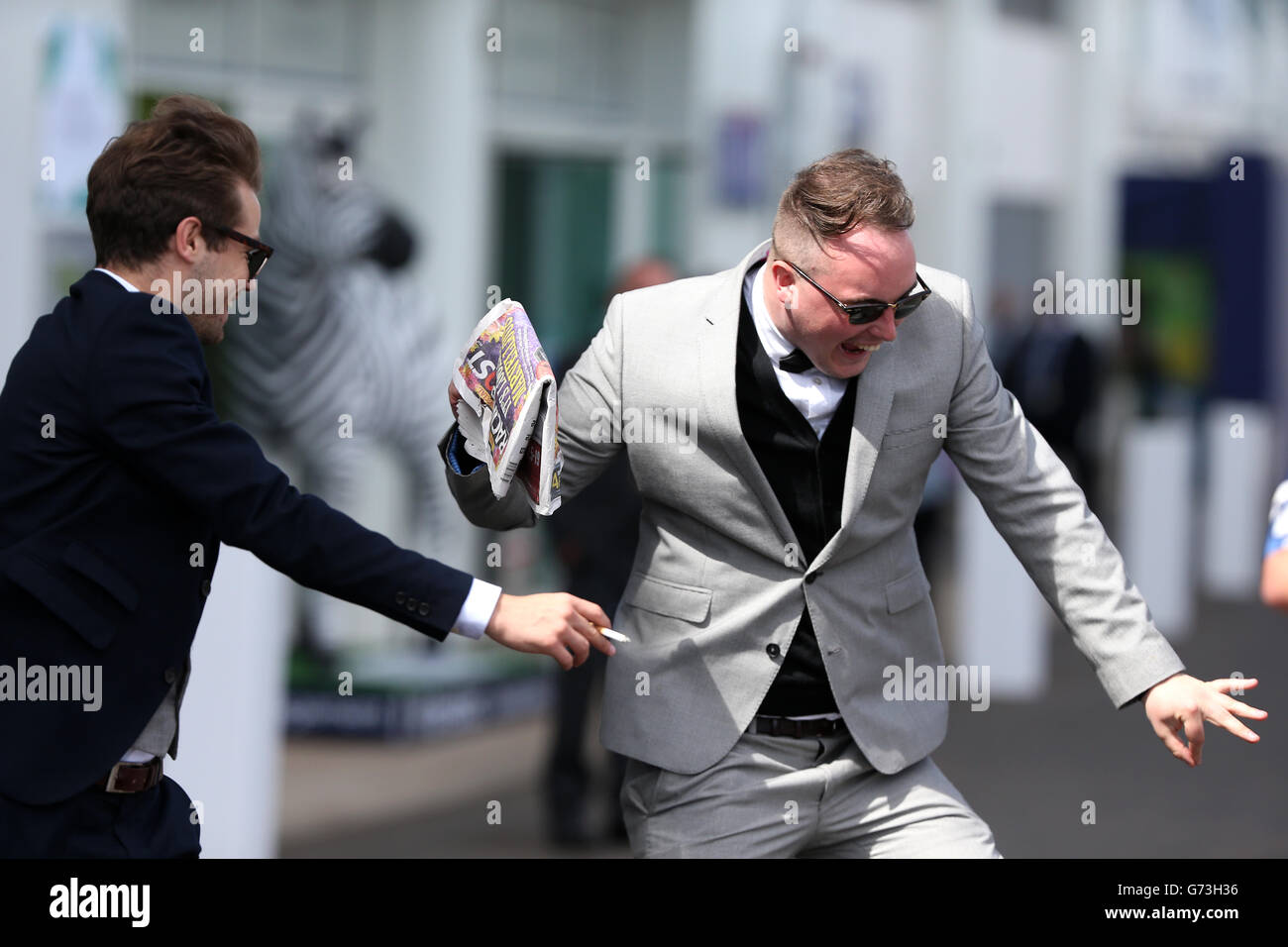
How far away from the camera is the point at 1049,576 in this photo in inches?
141

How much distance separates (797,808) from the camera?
3.49m

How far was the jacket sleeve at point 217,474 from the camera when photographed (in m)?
2.96

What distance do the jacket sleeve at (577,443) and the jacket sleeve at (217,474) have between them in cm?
34

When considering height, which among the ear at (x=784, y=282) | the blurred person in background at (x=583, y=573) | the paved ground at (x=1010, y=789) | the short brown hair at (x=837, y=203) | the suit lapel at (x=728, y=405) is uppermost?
the short brown hair at (x=837, y=203)

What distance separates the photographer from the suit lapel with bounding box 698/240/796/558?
11.3ft

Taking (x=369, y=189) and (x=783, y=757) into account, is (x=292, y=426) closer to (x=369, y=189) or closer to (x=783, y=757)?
(x=369, y=189)

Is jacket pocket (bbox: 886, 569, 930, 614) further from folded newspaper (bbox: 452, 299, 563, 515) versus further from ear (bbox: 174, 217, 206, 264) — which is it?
ear (bbox: 174, 217, 206, 264)

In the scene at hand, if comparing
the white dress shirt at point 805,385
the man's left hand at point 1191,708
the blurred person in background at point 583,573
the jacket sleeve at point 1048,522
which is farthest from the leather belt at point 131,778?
the blurred person in background at point 583,573

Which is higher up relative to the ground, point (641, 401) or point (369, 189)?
point (369, 189)

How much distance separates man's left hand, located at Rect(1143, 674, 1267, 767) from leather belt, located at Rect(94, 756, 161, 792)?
1.81 metres

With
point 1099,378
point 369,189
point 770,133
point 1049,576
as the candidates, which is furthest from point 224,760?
point 1099,378

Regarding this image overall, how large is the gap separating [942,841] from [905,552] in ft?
1.86

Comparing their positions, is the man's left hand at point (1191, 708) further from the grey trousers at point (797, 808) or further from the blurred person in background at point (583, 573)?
the blurred person in background at point (583, 573)

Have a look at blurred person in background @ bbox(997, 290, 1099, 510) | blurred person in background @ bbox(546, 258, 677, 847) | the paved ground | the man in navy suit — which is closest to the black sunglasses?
the man in navy suit
